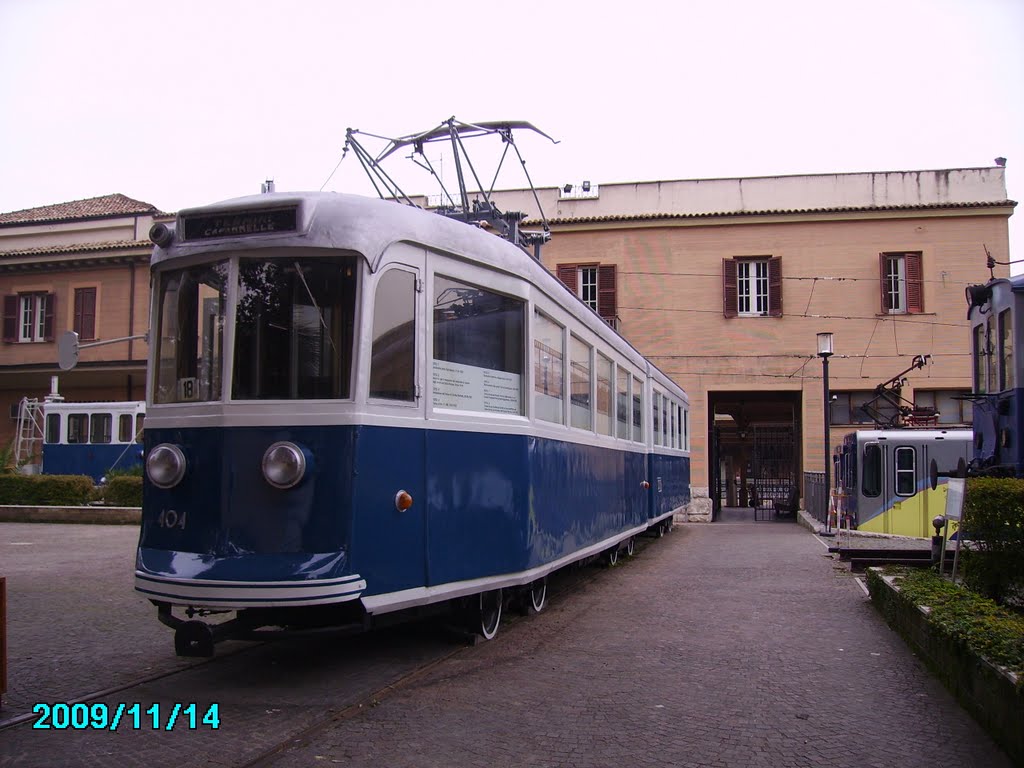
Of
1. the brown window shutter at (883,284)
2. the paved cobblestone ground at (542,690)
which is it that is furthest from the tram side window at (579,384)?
the brown window shutter at (883,284)

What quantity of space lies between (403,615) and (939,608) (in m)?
3.57

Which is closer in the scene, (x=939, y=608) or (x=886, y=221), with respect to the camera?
(x=939, y=608)

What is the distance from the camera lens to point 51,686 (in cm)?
592

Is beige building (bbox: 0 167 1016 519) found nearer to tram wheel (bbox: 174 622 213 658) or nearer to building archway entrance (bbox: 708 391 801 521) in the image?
building archway entrance (bbox: 708 391 801 521)

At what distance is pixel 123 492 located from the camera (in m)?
21.7

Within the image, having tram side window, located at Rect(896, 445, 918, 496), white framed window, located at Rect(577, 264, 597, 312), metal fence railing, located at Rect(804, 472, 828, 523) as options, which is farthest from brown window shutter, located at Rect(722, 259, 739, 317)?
tram side window, located at Rect(896, 445, 918, 496)

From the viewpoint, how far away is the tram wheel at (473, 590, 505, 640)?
7.04 meters

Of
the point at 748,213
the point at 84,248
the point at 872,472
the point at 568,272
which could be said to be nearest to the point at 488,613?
the point at 872,472

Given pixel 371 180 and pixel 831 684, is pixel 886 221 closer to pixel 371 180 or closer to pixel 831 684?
pixel 371 180

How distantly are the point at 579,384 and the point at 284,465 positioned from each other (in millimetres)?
4208

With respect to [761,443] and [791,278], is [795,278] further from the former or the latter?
[761,443]

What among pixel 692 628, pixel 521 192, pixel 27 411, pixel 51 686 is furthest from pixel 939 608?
pixel 27 411

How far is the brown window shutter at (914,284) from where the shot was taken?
83.6 feet

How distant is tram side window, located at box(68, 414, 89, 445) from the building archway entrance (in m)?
17.3
